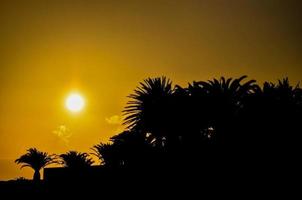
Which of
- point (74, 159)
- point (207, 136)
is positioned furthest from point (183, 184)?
point (74, 159)

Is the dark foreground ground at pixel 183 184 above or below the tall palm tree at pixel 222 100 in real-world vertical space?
below

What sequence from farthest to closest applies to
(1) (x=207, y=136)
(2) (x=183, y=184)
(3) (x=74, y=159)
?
1. (3) (x=74, y=159)
2. (1) (x=207, y=136)
3. (2) (x=183, y=184)

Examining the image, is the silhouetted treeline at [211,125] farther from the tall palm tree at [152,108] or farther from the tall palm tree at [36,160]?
the tall palm tree at [36,160]

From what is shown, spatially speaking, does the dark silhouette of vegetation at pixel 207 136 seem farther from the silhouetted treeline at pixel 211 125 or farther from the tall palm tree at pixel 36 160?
the tall palm tree at pixel 36 160

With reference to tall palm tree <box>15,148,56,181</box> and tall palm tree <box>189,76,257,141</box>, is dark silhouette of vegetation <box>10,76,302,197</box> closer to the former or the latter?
tall palm tree <box>189,76,257,141</box>

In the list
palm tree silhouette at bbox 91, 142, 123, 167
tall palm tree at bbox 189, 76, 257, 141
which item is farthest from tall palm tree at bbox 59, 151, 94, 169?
tall palm tree at bbox 189, 76, 257, 141

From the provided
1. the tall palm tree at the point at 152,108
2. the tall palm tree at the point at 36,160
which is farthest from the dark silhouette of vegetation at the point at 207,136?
the tall palm tree at the point at 36,160

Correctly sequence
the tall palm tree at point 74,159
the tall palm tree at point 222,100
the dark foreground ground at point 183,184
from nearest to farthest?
the dark foreground ground at point 183,184 < the tall palm tree at point 222,100 < the tall palm tree at point 74,159

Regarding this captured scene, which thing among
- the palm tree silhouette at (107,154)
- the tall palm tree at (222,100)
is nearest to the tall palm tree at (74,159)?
the palm tree silhouette at (107,154)

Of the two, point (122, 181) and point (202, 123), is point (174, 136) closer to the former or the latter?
point (202, 123)

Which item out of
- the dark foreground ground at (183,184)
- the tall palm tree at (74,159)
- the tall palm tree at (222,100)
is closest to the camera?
the dark foreground ground at (183,184)

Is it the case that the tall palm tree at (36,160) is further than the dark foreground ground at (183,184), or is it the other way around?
the tall palm tree at (36,160)

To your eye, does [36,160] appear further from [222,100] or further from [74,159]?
[222,100]

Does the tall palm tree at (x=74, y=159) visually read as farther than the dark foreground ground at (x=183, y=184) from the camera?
Yes
